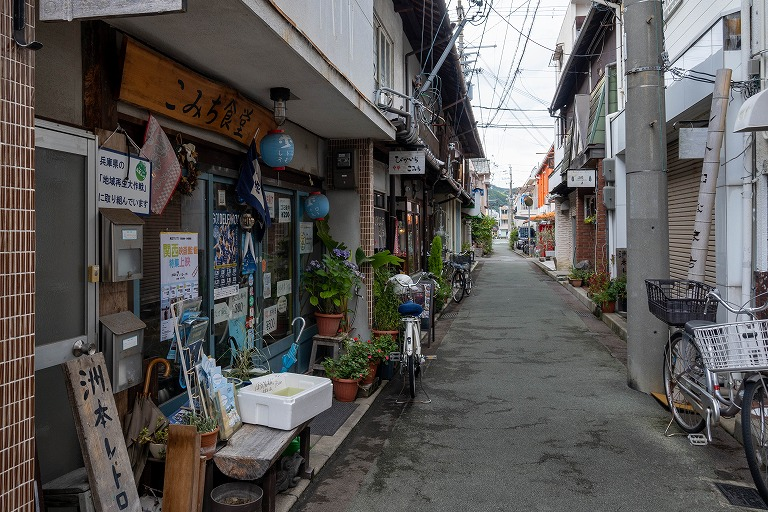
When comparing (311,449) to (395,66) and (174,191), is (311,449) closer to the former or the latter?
(174,191)

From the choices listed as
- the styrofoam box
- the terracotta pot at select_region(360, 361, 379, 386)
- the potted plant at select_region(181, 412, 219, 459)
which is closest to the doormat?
the terracotta pot at select_region(360, 361, 379, 386)

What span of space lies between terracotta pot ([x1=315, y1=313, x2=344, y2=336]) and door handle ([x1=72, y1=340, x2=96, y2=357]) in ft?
16.1

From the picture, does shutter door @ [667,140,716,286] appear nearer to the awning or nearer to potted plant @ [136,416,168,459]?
the awning

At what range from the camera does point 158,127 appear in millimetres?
4727

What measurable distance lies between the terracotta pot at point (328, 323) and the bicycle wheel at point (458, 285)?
10690 millimetres

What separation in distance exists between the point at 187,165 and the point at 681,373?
5.66 metres

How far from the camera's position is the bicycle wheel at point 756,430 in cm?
461

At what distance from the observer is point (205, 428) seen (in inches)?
166

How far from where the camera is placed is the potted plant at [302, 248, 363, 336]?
8383mm

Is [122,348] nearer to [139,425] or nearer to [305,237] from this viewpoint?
[139,425]

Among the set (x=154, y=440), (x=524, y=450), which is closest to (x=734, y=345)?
(x=524, y=450)

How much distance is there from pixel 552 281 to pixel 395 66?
52.0 ft

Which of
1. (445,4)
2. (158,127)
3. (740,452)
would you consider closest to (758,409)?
(740,452)

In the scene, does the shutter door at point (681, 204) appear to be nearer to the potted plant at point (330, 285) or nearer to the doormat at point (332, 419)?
the potted plant at point (330, 285)
